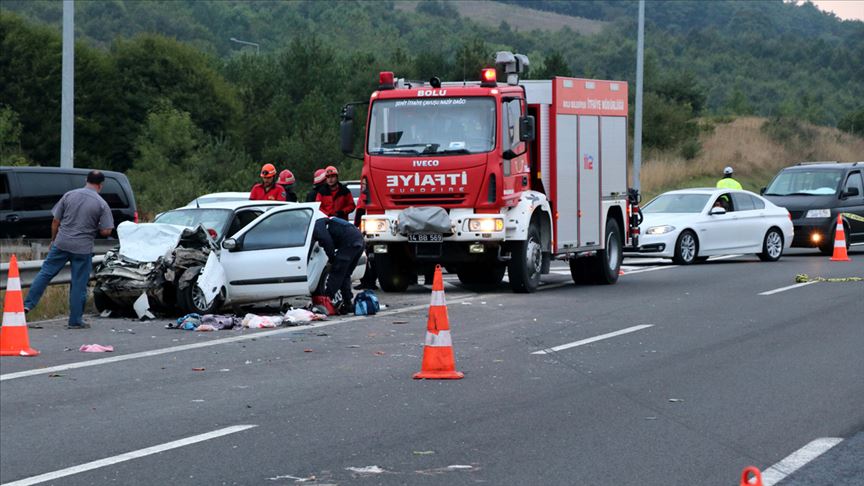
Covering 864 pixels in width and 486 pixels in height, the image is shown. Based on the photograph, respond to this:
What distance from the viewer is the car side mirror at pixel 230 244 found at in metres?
16.7

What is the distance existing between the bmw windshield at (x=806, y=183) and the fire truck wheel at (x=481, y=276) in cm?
1059

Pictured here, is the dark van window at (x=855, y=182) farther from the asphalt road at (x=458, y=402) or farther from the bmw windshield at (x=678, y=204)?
the asphalt road at (x=458, y=402)

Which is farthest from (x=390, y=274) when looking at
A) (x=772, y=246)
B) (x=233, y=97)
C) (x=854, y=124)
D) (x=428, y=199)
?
(x=233, y=97)

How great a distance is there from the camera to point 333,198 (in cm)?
2050

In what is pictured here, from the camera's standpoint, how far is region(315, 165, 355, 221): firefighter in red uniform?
67.1 feet

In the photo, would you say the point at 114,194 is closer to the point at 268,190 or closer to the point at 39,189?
the point at 39,189

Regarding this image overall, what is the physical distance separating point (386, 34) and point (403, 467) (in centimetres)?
15315

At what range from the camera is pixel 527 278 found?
1988 cm

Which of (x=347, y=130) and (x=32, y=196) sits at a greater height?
(x=347, y=130)

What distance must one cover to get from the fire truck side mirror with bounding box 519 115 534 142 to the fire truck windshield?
448 mm

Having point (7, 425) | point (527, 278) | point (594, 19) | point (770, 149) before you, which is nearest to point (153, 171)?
point (770, 149)

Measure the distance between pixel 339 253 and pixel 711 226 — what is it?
1163 centimetres

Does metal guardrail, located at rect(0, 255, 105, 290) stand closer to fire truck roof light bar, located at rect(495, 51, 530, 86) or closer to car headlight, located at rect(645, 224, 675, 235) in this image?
fire truck roof light bar, located at rect(495, 51, 530, 86)

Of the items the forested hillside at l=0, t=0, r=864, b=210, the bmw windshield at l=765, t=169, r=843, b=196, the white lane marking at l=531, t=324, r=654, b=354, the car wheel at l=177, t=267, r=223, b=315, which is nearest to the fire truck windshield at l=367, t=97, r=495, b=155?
the car wheel at l=177, t=267, r=223, b=315
